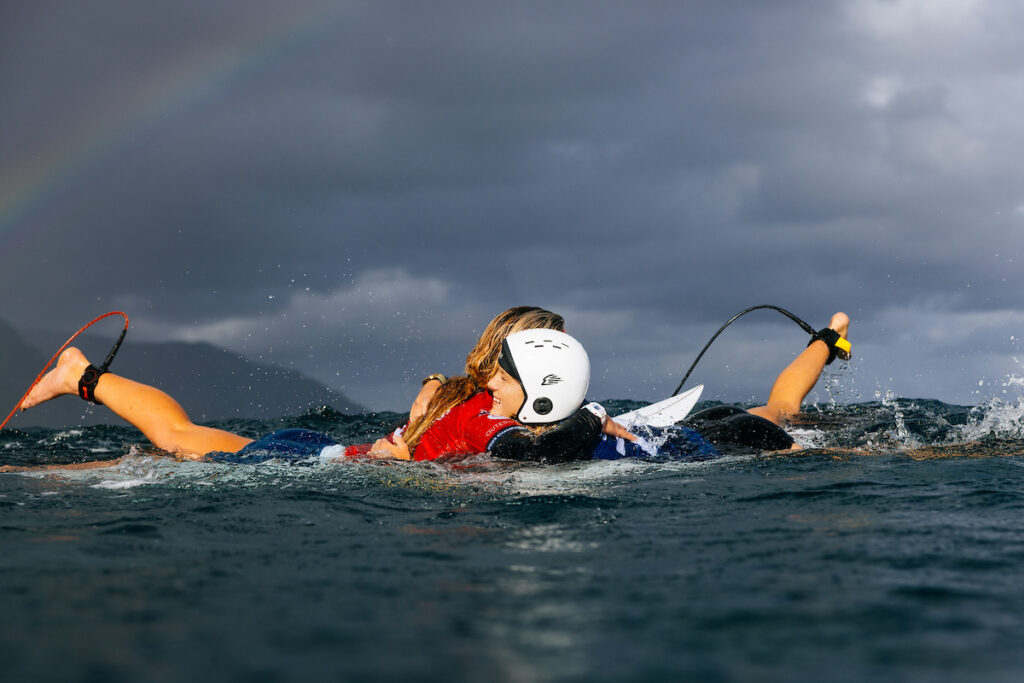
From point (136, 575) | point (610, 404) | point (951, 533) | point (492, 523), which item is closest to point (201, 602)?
point (136, 575)

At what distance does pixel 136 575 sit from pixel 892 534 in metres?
3.39

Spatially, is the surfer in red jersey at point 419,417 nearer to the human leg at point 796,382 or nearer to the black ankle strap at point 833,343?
the human leg at point 796,382

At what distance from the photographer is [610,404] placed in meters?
16.8

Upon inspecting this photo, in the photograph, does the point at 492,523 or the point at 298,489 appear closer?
the point at 492,523

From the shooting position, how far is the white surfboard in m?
7.57

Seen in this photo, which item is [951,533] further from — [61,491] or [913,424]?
[913,424]

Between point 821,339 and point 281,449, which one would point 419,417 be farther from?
point 821,339

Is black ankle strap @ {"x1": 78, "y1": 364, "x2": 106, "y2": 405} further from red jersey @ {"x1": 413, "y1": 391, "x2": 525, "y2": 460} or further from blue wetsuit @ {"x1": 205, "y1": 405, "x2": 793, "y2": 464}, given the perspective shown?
red jersey @ {"x1": 413, "y1": 391, "x2": 525, "y2": 460}

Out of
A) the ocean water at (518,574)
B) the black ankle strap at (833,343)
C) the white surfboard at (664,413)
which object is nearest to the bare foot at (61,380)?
the ocean water at (518,574)

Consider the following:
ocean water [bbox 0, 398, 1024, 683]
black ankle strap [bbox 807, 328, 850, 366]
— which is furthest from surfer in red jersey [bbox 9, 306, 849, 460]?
black ankle strap [bbox 807, 328, 850, 366]

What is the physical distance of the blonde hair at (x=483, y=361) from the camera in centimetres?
675

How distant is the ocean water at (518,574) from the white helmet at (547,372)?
614 mm

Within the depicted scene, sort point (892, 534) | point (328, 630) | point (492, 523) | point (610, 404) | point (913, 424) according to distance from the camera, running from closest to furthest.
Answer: point (328, 630) < point (892, 534) < point (492, 523) < point (913, 424) < point (610, 404)

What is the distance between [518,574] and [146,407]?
5.29 meters
